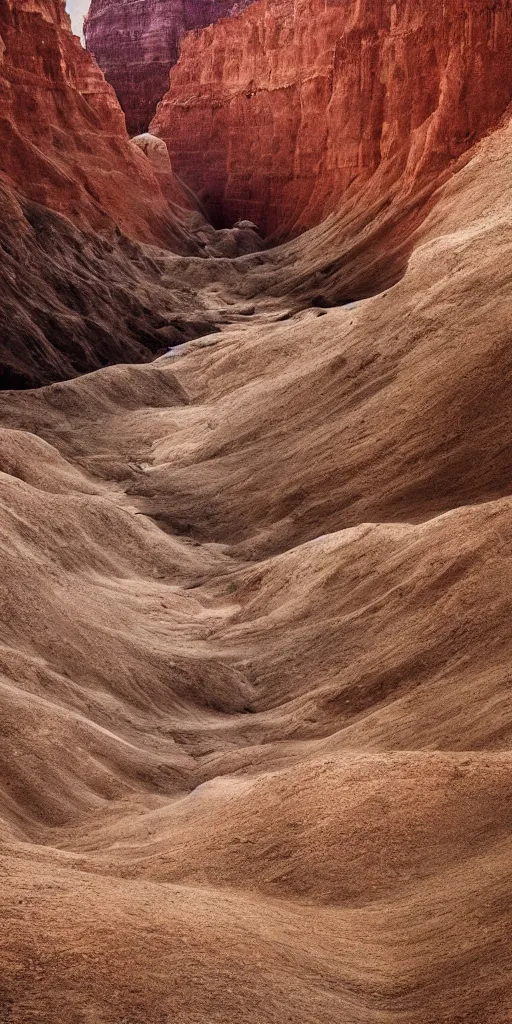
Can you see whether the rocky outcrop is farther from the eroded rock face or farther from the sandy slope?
the sandy slope

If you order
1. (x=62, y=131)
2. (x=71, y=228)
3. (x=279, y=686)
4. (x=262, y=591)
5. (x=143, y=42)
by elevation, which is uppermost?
(x=143, y=42)

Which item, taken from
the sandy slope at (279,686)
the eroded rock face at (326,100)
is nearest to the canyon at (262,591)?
the sandy slope at (279,686)

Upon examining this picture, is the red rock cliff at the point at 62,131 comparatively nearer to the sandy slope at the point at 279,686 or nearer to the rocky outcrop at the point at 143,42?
the sandy slope at the point at 279,686

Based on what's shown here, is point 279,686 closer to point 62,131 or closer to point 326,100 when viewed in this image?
point 62,131

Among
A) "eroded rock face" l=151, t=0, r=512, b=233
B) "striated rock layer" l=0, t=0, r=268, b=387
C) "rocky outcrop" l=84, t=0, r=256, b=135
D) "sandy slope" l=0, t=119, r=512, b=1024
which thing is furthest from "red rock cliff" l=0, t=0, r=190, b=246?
"rocky outcrop" l=84, t=0, r=256, b=135

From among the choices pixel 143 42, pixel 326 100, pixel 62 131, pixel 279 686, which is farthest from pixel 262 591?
pixel 143 42

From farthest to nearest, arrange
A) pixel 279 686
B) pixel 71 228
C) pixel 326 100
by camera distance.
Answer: pixel 326 100 < pixel 71 228 < pixel 279 686
